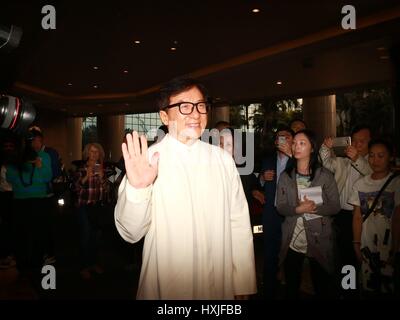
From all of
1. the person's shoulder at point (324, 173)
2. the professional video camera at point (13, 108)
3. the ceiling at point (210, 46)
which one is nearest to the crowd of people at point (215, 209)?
the person's shoulder at point (324, 173)

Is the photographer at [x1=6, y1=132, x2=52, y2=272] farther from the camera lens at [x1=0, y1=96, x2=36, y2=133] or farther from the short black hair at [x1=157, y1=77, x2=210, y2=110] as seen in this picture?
the short black hair at [x1=157, y1=77, x2=210, y2=110]

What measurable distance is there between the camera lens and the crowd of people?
0.79 metres

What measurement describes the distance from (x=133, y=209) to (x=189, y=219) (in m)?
0.27

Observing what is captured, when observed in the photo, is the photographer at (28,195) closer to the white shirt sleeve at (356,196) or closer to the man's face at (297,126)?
the man's face at (297,126)

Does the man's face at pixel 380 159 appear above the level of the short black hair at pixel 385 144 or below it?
below

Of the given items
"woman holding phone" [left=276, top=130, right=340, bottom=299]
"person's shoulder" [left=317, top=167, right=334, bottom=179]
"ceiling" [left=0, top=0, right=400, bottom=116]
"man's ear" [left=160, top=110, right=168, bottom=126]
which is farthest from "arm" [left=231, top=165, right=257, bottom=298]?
"ceiling" [left=0, top=0, right=400, bottom=116]

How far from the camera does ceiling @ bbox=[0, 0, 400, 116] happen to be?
5637mm

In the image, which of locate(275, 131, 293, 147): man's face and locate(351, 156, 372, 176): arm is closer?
locate(351, 156, 372, 176): arm

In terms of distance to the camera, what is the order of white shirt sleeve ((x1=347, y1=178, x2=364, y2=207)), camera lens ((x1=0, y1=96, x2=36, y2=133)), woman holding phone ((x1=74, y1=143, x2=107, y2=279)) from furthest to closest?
1. woman holding phone ((x1=74, y1=143, x2=107, y2=279))
2. white shirt sleeve ((x1=347, y1=178, x2=364, y2=207))
3. camera lens ((x1=0, y1=96, x2=36, y2=133))

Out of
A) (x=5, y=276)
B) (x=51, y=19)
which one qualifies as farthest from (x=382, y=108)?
(x=5, y=276)

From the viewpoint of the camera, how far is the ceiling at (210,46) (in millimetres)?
5637

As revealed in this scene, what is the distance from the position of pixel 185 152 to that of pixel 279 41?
21.5 ft

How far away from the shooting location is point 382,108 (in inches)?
796

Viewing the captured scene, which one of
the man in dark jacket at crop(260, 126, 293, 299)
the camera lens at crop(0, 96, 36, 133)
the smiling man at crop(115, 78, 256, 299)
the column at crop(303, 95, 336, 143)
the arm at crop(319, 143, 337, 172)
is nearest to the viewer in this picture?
the smiling man at crop(115, 78, 256, 299)
